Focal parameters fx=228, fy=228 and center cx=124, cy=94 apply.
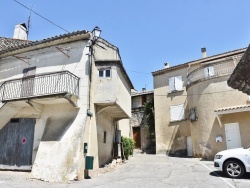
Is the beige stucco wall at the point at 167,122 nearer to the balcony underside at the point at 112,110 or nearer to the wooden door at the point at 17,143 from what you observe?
the balcony underside at the point at 112,110

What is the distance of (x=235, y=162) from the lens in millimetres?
9148

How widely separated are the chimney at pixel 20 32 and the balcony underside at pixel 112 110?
12076 millimetres

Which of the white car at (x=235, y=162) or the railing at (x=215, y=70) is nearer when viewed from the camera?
the white car at (x=235, y=162)

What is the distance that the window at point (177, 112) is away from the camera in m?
22.8

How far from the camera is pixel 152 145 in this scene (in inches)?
993

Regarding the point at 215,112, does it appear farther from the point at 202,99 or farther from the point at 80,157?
the point at 80,157

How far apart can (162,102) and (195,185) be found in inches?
657

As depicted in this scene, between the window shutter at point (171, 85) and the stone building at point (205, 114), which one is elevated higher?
the window shutter at point (171, 85)

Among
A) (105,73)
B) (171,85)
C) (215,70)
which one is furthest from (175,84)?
(105,73)

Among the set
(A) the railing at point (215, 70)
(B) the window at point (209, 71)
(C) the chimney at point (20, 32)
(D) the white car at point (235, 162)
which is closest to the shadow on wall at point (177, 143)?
(A) the railing at point (215, 70)

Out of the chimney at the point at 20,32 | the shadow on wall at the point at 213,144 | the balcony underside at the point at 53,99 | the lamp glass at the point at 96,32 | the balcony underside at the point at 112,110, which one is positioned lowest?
the shadow on wall at the point at 213,144

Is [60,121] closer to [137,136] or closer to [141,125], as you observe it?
[141,125]

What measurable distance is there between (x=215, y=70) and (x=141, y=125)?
11818 millimetres

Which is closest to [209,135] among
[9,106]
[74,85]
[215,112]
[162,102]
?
[215,112]
